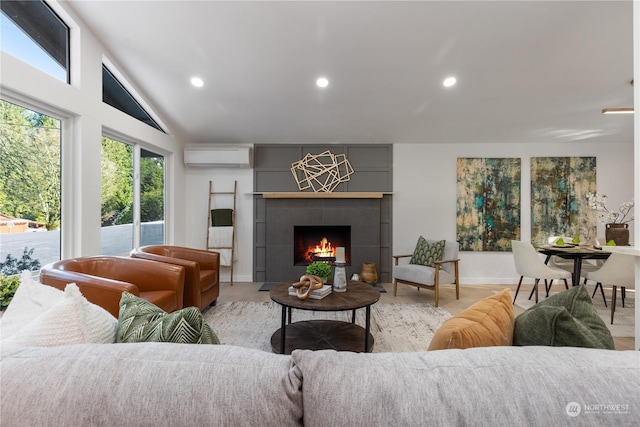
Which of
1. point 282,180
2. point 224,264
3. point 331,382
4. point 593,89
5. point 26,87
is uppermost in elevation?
point 593,89

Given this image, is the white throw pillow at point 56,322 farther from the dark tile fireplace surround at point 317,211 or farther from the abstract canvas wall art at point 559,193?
the abstract canvas wall art at point 559,193

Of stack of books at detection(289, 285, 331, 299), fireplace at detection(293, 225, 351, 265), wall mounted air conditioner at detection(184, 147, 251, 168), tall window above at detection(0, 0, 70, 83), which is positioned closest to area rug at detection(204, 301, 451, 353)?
stack of books at detection(289, 285, 331, 299)

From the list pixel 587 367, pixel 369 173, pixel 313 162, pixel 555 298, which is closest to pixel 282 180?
pixel 313 162

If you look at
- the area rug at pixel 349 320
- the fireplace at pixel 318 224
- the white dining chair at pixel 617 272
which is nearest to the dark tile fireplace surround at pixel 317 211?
the fireplace at pixel 318 224

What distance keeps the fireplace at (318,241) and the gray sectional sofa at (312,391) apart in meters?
4.25

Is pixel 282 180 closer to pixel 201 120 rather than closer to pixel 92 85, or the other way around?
pixel 201 120

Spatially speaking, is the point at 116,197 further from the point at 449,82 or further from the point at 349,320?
the point at 449,82

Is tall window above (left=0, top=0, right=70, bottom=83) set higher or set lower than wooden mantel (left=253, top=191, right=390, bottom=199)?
higher

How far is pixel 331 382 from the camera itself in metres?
0.66

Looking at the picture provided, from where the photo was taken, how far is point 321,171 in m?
4.89

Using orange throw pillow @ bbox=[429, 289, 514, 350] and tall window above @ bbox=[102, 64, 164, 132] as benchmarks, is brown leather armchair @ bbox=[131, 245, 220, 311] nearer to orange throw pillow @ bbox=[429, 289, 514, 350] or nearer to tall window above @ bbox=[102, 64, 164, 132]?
tall window above @ bbox=[102, 64, 164, 132]

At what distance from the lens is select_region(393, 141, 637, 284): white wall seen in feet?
16.0

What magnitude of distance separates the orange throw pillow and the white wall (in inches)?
152

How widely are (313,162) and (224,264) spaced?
216cm
